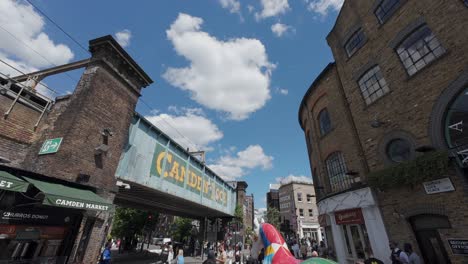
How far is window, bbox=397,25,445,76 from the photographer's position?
8875 mm

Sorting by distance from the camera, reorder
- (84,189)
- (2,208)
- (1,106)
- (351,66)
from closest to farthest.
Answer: (2,208) → (1,106) → (84,189) → (351,66)

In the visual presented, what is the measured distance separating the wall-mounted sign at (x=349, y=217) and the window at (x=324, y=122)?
216 inches

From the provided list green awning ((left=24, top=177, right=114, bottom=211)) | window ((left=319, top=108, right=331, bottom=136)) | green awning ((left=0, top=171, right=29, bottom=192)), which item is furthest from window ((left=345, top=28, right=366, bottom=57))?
green awning ((left=0, top=171, right=29, bottom=192))

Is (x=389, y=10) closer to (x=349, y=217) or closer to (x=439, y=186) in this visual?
(x=439, y=186)

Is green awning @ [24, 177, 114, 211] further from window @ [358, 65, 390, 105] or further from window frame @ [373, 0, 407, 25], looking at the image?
window frame @ [373, 0, 407, 25]

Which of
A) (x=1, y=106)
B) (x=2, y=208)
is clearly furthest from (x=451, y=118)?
(x=1, y=106)

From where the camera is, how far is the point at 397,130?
9.81 meters

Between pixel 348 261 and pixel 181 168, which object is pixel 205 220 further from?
pixel 348 261

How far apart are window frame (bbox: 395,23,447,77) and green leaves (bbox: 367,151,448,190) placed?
4.03 m

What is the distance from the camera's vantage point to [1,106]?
286 inches

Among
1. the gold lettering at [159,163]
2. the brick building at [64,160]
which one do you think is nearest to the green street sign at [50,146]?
the brick building at [64,160]

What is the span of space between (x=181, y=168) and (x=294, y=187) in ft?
120

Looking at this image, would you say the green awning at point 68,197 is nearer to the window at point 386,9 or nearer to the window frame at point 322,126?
the window frame at point 322,126

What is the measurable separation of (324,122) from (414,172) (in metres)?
7.95
